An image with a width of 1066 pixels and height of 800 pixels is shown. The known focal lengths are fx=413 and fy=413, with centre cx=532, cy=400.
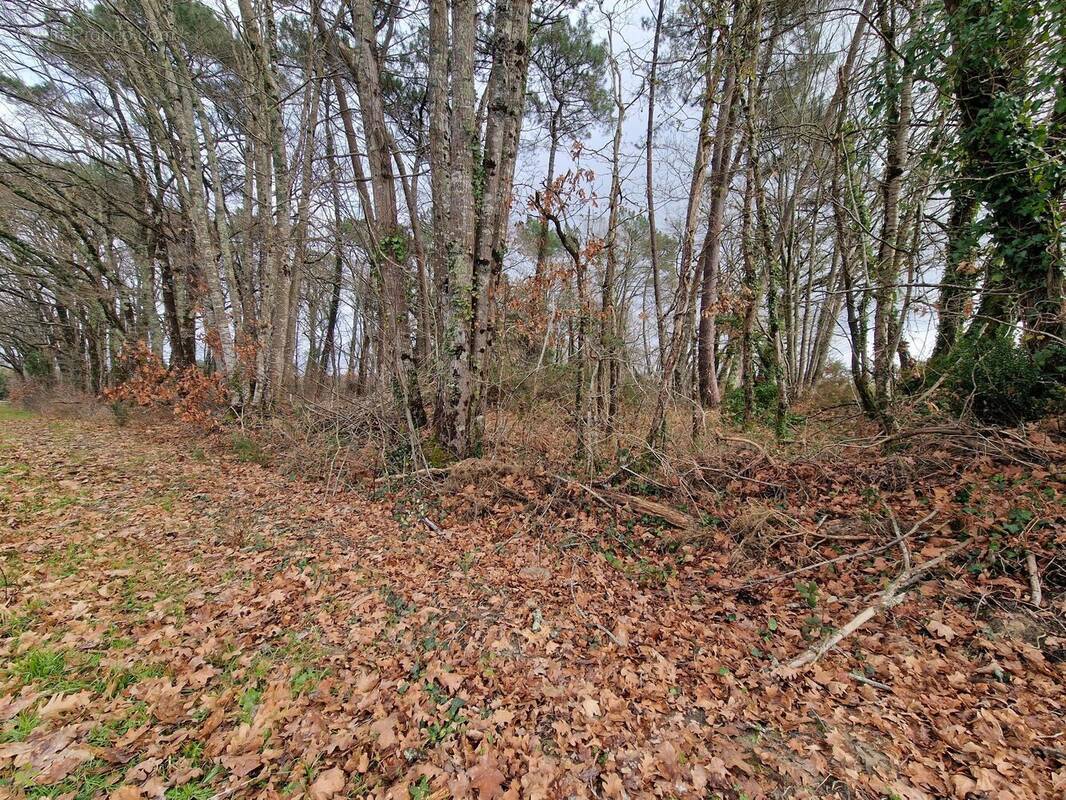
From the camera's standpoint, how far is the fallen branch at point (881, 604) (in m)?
2.99

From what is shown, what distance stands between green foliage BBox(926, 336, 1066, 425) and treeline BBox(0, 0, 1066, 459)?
0.03 metres

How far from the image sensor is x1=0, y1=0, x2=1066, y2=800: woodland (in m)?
2.37

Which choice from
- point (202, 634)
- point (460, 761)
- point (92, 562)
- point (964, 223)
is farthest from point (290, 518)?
point (964, 223)

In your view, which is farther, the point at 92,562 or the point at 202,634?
the point at 92,562

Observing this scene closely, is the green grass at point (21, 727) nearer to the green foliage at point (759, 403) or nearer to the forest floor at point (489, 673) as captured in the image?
the forest floor at point (489, 673)

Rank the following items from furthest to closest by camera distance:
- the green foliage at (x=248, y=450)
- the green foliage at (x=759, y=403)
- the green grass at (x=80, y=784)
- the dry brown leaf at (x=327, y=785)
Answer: the green foliage at (x=759, y=403)
the green foliage at (x=248, y=450)
the dry brown leaf at (x=327, y=785)
the green grass at (x=80, y=784)

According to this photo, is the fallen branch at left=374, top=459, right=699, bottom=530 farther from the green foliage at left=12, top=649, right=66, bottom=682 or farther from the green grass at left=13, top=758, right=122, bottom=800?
the green grass at left=13, top=758, right=122, bottom=800

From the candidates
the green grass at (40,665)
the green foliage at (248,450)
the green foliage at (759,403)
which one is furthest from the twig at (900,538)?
the green foliage at (248,450)

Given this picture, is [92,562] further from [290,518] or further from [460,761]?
[460,761]

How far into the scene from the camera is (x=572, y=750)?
2.37 m

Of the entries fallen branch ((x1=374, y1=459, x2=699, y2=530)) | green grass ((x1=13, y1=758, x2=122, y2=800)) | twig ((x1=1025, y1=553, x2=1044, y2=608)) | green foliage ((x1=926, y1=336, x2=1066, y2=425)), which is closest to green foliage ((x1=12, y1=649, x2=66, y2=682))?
green grass ((x1=13, y1=758, x2=122, y2=800))

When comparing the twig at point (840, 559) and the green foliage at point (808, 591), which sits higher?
the twig at point (840, 559)

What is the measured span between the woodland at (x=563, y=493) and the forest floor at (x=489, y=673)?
0.08 feet

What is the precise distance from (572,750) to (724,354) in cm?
1312
